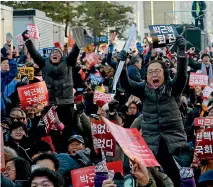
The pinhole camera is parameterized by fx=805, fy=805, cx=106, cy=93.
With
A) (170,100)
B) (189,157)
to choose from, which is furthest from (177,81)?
(189,157)

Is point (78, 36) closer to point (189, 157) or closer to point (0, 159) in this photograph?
point (189, 157)

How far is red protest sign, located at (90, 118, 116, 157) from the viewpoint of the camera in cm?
658

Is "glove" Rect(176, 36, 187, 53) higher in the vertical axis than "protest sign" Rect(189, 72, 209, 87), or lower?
higher

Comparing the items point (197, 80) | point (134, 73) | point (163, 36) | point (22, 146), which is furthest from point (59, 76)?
point (197, 80)

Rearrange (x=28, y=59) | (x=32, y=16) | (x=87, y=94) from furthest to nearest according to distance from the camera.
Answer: (x=32, y=16)
(x=28, y=59)
(x=87, y=94)

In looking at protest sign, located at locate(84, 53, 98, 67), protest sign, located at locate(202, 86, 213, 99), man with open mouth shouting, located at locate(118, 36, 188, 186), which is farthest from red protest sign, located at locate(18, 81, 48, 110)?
protest sign, located at locate(84, 53, 98, 67)

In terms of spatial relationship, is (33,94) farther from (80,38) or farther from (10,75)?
(10,75)

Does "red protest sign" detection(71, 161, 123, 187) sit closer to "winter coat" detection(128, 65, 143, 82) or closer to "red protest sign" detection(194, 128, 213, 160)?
"red protest sign" detection(194, 128, 213, 160)

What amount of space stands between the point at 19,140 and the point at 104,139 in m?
1.83

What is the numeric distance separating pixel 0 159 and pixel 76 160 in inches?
89.7

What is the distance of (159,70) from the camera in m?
7.18

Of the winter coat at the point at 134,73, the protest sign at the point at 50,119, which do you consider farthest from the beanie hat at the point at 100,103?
the winter coat at the point at 134,73

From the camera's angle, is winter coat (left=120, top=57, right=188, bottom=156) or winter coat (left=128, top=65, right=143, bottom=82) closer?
winter coat (left=120, top=57, right=188, bottom=156)

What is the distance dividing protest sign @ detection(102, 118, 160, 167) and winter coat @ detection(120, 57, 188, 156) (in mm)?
2529
